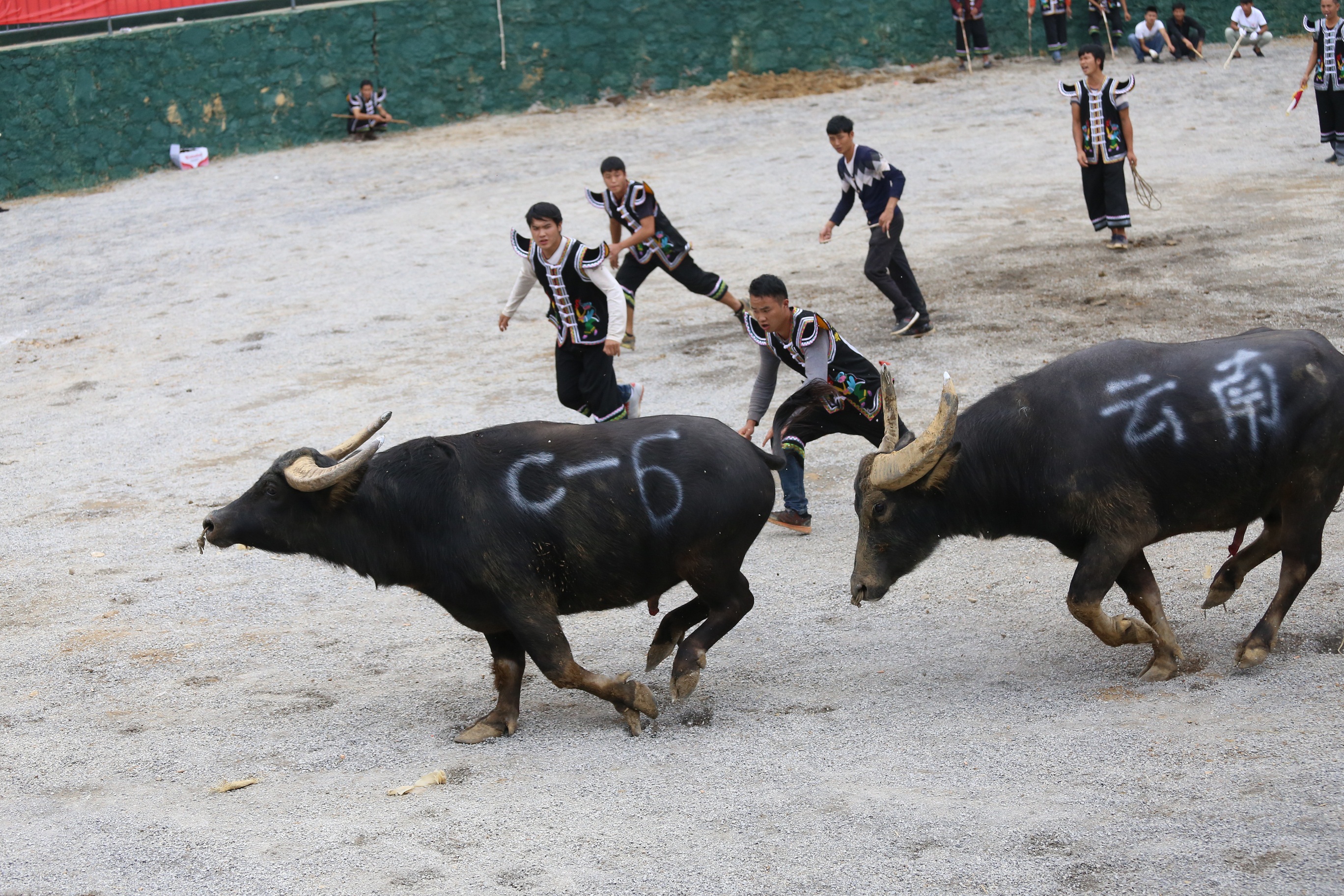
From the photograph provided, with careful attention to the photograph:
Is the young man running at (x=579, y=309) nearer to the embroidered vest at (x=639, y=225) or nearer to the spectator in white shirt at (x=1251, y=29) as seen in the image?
the embroidered vest at (x=639, y=225)

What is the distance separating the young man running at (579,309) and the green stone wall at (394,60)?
13.8 meters

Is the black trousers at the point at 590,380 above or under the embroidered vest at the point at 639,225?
under

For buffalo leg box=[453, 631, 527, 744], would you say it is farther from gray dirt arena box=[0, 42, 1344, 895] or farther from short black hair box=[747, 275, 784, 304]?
short black hair box=[747, 275, 784, 304]

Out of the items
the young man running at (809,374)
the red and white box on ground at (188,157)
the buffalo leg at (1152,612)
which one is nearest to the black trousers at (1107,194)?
the young man running at (809,374)

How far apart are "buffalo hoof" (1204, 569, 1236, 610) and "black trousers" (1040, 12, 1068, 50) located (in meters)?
18.0

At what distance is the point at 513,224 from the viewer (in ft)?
50.5

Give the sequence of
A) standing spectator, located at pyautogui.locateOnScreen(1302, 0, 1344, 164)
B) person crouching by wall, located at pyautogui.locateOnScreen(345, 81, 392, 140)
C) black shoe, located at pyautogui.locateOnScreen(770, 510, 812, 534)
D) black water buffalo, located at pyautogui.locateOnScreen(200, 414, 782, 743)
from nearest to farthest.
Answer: black water buffalo, located at pyautogui.locateOnScreen(200, 414, 782, 743) → black shoe, located at pyautogui.locateOnScreen(770, 510, 812, 534) → standing spectator, located at pyautogui.locateOnScreen(1302, 0, 1344, 164) → person crouching by wall, located at pyautogui.locateOnScreen(345, 81, 392, 140)

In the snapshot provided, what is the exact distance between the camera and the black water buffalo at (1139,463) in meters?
5.23

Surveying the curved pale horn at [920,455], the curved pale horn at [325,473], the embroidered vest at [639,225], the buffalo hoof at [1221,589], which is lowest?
the buffalo hoof at [1221,589]

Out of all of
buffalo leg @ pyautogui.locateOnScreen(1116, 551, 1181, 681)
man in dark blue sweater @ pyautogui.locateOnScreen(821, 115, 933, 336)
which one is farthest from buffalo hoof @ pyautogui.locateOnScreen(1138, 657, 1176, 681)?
man in dark blue sweater @ pyautogui.locateOnScreen(821, 115, 933, 336)

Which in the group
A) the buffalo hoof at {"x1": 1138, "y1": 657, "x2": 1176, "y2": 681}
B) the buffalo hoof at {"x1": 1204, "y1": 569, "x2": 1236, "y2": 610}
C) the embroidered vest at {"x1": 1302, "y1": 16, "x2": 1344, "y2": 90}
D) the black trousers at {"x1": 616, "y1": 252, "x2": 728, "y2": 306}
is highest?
the embroidered vest at {"x1": 1302, "y1": 16, "x2": 1344, "y2": 90}

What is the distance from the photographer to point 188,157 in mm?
19938

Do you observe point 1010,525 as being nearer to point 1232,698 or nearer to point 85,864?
point 1232,698

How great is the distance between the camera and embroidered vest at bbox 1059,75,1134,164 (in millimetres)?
12148
